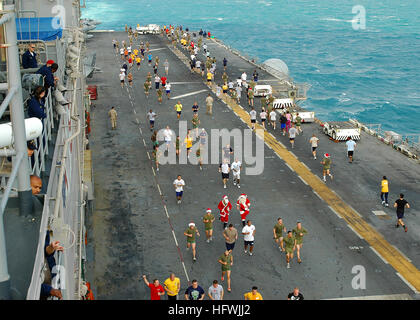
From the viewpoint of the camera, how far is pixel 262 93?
50500 millimetres

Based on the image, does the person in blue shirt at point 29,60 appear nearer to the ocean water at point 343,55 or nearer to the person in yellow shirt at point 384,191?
the person in yellow shirt at point 384,191

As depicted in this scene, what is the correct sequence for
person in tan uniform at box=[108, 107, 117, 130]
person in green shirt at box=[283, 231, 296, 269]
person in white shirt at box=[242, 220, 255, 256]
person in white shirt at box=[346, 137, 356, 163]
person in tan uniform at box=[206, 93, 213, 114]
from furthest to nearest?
A: 1. person in tan uniform at box=[206, 93, 213, 114]
2. person in tan uniform at box=[108, 107, 117, 130]
3. person in white shirt at box=[346, 137, 356, 163]
4. person in white shirt at box=[242, 220, 255, 256]
5. person in green shirt at box=[283, 231, 296, 269]

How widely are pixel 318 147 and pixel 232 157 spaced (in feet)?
21.9

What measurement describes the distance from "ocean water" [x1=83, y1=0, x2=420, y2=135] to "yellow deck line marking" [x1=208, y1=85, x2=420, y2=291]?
37182mm

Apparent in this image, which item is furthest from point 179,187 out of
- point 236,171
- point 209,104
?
point 209,104

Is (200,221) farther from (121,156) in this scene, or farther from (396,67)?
Answer: (396,67)

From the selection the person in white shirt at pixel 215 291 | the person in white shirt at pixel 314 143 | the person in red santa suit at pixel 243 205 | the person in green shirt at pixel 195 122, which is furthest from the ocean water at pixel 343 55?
the person in white shirt at pixel 215 291

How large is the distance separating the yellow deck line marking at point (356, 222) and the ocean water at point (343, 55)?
122ft

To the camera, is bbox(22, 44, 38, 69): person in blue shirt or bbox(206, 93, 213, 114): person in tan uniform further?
bbox(206, 93, 213, 114): person in tan uniform

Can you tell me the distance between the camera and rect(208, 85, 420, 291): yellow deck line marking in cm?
2097

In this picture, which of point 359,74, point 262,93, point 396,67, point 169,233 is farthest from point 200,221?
point 396,67

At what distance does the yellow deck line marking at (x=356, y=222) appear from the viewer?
20969mm

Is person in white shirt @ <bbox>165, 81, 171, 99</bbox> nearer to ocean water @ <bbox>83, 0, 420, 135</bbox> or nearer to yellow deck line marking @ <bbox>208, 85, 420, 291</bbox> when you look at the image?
yellow deck line marking @ <bbox>208, 85, 420, 291</bbox>

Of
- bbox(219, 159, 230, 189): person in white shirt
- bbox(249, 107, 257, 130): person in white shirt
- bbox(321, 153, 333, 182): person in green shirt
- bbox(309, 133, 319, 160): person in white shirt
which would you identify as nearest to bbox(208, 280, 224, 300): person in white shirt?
bbox(219, 159, 230, 189): person in white shirt
